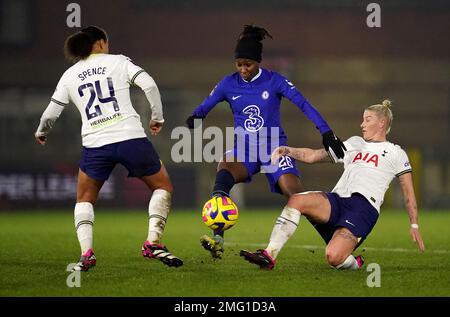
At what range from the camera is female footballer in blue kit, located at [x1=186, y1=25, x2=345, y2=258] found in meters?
9.16

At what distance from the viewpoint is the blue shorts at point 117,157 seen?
8555mm

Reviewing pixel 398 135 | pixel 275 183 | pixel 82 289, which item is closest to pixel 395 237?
pixel 275 183

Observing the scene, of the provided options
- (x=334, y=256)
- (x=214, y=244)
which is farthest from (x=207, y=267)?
(x=334, y=256)

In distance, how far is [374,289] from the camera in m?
7.27

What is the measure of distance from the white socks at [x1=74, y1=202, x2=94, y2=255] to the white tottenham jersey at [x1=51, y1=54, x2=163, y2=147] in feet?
1.85

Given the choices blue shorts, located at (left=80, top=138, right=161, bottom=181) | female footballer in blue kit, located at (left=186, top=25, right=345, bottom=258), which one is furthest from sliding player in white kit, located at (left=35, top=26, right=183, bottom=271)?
female footballer in blue kit, located at (left=186, top=25, right=345, bottom=258)

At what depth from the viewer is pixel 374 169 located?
859cm

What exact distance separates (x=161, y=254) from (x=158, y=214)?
436mm

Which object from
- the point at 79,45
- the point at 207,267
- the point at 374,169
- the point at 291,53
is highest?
the point at 291,53

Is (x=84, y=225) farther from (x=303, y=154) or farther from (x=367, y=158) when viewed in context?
(x=367, y=158)

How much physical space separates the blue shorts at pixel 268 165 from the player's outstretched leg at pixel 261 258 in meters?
0.94

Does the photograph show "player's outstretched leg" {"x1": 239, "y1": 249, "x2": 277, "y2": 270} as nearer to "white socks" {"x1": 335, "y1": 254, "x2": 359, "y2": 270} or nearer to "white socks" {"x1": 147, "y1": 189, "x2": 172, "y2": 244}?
"white socks" {"x1": 335, "y1": 254, "x2": 359, "y2": 270}

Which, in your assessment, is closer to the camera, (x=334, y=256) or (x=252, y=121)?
(x=334, y=256)

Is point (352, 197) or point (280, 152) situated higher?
point (280, 152)
